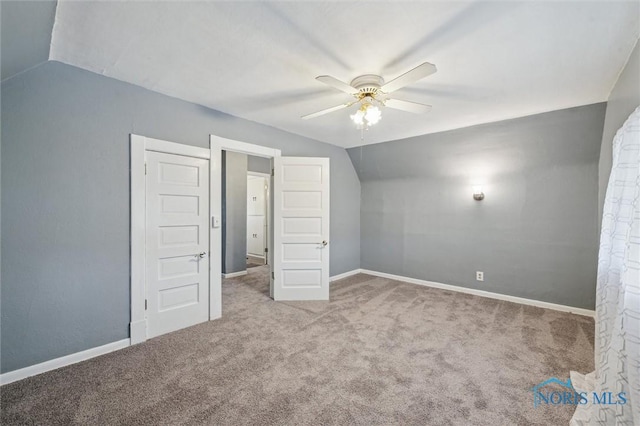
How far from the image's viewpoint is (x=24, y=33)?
1671mm

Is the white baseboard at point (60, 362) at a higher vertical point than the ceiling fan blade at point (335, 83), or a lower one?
lower

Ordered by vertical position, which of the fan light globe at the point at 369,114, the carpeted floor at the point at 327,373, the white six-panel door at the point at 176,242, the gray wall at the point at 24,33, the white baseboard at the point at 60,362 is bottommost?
the carpeted floor at the point at 327,373

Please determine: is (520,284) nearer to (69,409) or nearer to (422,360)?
(422,360)

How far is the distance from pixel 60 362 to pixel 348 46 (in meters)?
3.50

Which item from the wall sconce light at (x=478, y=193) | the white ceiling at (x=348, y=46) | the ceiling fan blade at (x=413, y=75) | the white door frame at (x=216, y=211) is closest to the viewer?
the white ceiling at (x=348, y=46)

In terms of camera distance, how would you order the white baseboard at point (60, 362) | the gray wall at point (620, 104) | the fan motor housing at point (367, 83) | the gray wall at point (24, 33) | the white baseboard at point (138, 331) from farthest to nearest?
the white baseboard at point (138, 331)
the fan motor housing at point (367, 83)
the white baseboard at point (60, 362)
the gray wall at point (620, 104)
the gray wall at point (24, 33)

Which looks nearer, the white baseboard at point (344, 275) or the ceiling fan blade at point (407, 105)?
the ceiling fan blade at point (407, 105)

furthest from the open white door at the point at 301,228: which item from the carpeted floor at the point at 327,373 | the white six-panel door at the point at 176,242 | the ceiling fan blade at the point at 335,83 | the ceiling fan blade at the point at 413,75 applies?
the ceiling fan blade at the point at 413,75

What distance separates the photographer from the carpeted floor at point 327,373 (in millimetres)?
1817

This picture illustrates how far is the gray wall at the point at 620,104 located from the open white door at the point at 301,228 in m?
3.11

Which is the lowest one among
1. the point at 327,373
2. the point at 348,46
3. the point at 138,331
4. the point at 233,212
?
the point at 327,373

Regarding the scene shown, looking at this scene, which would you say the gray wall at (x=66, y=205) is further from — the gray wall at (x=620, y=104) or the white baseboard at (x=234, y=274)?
the gray wall at (x=620, y=104)

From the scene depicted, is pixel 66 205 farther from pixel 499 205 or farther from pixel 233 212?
pixel 499 205

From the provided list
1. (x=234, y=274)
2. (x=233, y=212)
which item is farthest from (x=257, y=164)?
(x=234, y=274)
